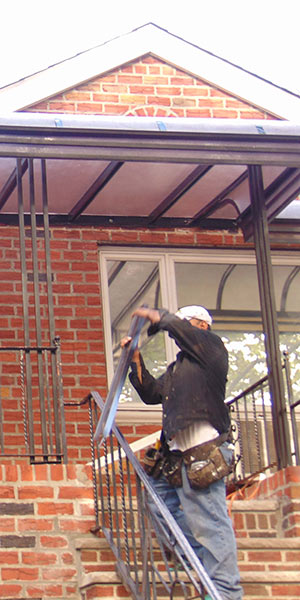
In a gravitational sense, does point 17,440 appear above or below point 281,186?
below

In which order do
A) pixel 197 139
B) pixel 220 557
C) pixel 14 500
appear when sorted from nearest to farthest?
pixel 220 557 < pixel 14 500 < pixel 197 139

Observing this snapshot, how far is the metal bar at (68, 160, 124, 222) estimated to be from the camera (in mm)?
10000

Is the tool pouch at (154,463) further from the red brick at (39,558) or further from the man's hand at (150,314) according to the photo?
the man's hand at (150,314)

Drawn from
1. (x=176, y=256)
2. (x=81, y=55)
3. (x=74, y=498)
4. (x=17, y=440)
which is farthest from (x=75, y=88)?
(x=74, y=498)

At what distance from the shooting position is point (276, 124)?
962 cm

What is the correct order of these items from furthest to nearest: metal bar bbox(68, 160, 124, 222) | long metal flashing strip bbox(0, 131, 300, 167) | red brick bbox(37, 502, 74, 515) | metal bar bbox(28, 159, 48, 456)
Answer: metal bar bbox(68, 160, 124, 222)
long metal flashing strip bbox(0, 131, 300, 167)
metal bar bbox(28, 159, 48, 456)
red brick bbox(37, 502, 74, 515)

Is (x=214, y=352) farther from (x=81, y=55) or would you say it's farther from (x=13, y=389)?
(x=81, y=55)

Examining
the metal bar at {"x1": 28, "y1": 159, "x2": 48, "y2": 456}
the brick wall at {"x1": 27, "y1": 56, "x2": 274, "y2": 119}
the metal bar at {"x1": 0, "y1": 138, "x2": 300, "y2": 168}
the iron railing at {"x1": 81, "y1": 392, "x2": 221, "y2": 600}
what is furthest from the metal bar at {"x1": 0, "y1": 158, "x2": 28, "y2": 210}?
the iron railing at {"x1": 81, "y1": 392, "x2": 221, "y2": 600}

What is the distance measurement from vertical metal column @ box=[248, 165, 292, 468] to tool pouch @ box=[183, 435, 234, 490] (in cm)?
184

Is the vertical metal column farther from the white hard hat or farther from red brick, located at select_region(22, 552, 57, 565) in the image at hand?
red brick, located at select_region(22, 552, 57, 565)

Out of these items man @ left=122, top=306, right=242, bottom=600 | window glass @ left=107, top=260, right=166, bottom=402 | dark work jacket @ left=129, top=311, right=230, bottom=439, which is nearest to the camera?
man @ left=122, top=306, right=242, bottom=600

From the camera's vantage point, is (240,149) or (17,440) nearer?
(240,149)

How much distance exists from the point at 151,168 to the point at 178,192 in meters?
0.66

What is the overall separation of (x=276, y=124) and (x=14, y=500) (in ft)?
12.0
